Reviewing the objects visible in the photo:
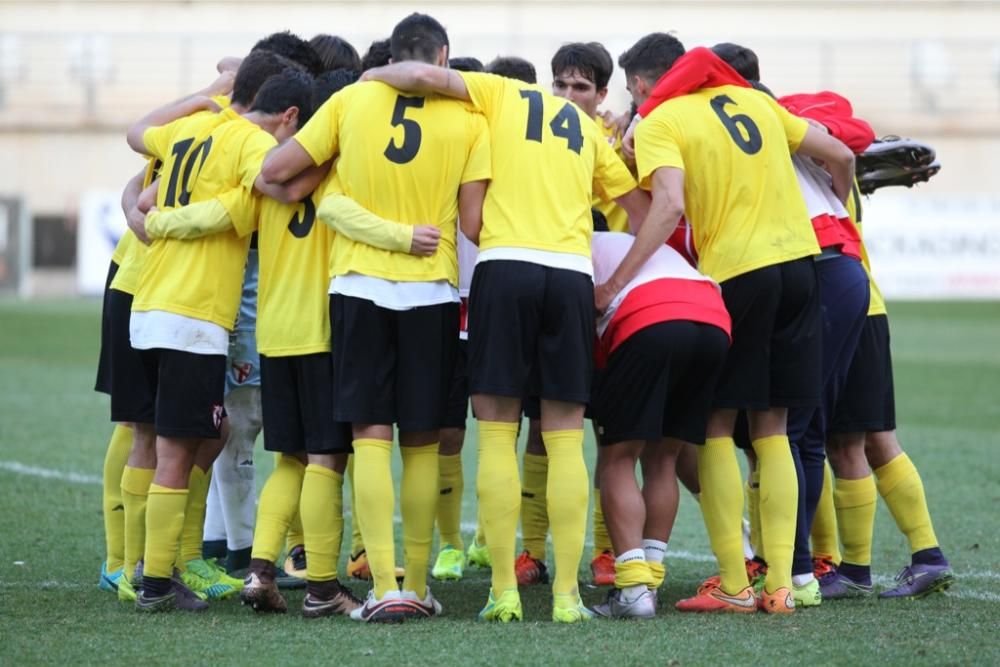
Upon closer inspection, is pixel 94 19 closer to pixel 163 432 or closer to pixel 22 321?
pixel 22 321

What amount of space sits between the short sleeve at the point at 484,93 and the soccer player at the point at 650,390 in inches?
29.5

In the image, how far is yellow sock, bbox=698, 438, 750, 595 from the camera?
5570 mm

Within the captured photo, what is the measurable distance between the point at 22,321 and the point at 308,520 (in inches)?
745

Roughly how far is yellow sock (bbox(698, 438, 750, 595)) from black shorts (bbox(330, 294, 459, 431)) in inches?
42.3

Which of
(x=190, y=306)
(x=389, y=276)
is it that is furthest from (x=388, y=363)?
(x=190, y=306)

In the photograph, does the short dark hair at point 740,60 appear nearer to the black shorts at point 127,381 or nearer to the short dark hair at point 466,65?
the short dark hair at point 466,65

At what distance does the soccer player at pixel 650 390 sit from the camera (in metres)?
5.39

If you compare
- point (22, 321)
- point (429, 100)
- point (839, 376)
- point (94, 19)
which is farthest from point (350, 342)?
point (94, 19)

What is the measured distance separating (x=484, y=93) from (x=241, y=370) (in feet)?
5.79

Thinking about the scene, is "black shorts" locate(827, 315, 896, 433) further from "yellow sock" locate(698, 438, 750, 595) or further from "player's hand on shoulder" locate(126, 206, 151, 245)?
"player's hand on shoulder" locate(126, 206, 151, 245)

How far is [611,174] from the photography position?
566 cm

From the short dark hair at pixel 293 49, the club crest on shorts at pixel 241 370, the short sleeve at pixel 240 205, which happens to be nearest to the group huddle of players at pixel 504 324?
the short sleeve at pixel 240 205

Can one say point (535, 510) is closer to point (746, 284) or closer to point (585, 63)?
point (746, 284)

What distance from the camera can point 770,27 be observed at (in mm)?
35156
